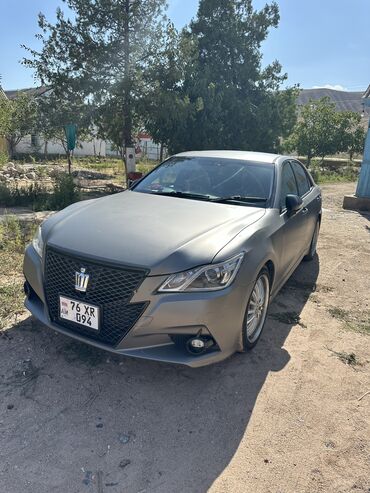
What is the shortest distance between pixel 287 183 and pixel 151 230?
76.0 inches

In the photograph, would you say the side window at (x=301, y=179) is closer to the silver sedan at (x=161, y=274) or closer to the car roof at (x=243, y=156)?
the car roof at (x=243, y=156)

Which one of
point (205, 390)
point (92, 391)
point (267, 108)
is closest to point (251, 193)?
point (205, 390)

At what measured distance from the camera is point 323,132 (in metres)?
21.9

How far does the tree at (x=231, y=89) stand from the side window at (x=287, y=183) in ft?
28.6

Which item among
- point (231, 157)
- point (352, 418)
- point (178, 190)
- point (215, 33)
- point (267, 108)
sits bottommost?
point (352, 418)

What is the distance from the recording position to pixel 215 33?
14.9m

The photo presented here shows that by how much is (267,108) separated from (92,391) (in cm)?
1420

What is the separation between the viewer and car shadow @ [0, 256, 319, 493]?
6.54 feet

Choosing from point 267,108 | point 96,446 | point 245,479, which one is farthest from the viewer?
point 267,108

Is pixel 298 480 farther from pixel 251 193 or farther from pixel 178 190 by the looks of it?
pixel 178 190

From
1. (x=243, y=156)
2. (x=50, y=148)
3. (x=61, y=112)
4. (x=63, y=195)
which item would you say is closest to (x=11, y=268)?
(x=243, y=156)

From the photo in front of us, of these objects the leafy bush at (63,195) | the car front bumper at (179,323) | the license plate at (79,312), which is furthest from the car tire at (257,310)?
the leafy bush at (63,195)

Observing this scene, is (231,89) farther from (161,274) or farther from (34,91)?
(161,274)

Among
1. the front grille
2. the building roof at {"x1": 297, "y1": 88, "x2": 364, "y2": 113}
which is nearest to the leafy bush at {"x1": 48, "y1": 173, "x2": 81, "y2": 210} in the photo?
A: the front grille
